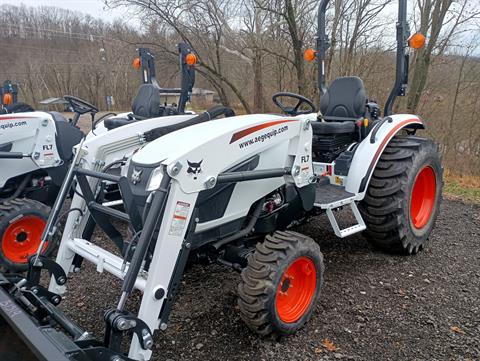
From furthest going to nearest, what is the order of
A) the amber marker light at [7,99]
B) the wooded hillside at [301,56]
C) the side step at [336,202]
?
the wooded hillside at [301,56] → the amber marker light at [7,99] → the side step at [336,202]

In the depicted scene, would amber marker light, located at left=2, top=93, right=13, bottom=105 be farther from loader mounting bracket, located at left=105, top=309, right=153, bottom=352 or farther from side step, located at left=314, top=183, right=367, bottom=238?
loader mounting bracket, located at left=105, top=309, right=153, bottom=352

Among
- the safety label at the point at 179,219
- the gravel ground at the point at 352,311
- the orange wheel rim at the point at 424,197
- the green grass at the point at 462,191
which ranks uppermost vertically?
the safety label at the point at 179,219

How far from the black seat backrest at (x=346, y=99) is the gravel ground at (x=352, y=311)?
1.26 meters

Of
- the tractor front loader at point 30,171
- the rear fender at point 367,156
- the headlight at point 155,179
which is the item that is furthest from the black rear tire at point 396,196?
the headlight at point 155,179

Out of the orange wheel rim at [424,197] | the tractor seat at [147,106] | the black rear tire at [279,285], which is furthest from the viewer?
the tractor seat at [147,106]

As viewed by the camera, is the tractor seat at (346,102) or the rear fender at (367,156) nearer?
the rear fender at (367,156)

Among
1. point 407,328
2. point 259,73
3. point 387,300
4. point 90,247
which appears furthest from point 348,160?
point 259,73

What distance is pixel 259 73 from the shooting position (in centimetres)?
1279

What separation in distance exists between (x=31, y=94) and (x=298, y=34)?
86.7ft

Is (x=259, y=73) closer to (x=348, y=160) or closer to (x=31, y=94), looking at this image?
(x=348, y=160)

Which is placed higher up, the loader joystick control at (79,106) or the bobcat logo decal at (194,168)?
the loader joystick control at (79,106)

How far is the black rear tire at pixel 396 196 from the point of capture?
3555mm

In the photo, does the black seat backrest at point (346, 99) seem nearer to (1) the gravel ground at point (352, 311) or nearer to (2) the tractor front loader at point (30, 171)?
(1) the gravel ground at point (352, 311)

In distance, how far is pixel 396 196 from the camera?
11.6 ft
